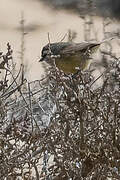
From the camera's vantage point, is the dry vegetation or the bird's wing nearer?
the dry vegetation

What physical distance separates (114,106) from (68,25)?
29.8 feet

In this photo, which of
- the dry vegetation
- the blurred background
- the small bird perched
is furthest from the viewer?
the blurred background

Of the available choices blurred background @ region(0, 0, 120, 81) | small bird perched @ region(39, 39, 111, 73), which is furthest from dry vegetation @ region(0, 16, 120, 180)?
blurred background @ region(0, 0, 120, 81)

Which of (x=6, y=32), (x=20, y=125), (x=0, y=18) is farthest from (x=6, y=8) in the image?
(x=20, y=125)

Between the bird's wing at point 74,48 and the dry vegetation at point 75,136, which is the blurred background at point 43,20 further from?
the dry vegetation at point 75,136

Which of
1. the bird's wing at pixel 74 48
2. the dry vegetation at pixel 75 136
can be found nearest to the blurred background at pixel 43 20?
the bird's wing at pixel 74 48

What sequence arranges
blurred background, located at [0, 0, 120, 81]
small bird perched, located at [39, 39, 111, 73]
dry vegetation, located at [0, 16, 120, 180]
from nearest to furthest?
1. dry vegetation, located at [0, 16, 120, 180]
2. small bird perched, located at [39, 39, 111, 73]
3. blurred background, located at [0, 0, 120, 81]

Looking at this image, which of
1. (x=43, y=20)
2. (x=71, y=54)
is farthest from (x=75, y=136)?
(x=43, y=20)

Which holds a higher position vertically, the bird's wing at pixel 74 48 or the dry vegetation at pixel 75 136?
the bird's wing at pixel 74 48

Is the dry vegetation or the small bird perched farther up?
the small bird perched

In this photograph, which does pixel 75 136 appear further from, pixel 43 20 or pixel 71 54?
pixel 43 20

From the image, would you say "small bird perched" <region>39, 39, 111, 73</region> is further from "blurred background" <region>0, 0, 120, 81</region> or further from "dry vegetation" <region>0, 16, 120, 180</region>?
"blurred background" <region>0, 0, 120, 81</region>

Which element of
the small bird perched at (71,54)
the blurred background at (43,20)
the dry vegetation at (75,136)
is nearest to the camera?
the dry vegetation at (75,136)

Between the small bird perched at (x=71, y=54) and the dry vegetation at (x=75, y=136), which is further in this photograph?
the small bird perched at (x=71, y=54)
